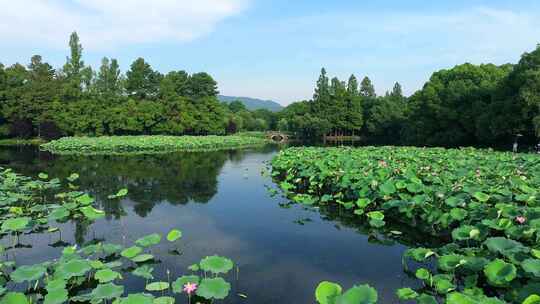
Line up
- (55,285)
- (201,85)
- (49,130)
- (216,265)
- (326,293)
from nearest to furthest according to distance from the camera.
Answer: (326,293)
(55,285)
(216,265)
(49,130)
(201,85)

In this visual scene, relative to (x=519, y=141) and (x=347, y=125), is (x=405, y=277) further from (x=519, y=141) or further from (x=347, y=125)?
(x=347, y=125)

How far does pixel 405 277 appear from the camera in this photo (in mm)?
4973

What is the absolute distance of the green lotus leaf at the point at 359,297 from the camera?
3.03 meters

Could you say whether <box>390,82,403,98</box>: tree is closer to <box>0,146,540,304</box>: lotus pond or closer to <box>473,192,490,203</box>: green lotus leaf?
<box>0,146,540,304</box>: lotus pond

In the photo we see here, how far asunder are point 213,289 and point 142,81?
4323 cm

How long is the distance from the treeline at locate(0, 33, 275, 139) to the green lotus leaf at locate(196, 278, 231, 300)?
38429mm

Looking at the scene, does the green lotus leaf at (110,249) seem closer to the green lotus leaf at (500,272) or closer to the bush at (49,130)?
the green lotus leaf at (500,272)

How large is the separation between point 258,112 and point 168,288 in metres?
91.5

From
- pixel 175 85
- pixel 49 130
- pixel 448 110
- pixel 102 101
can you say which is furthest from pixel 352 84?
pixel 49 130

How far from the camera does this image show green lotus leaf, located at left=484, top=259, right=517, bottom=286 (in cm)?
359

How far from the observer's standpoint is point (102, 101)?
40688 mm

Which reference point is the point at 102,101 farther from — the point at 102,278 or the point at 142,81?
the point at 102,278

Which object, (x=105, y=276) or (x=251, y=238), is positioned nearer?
(x=105, y=276)

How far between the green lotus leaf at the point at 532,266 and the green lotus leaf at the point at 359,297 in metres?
1.64
